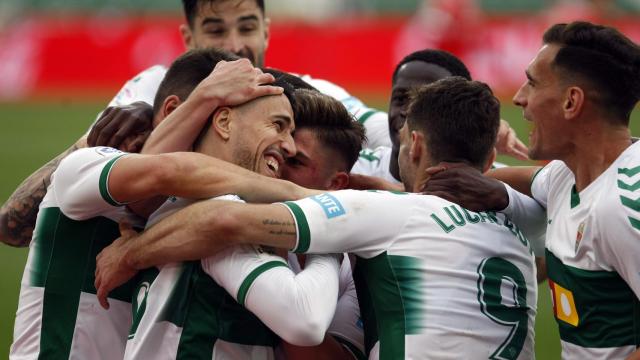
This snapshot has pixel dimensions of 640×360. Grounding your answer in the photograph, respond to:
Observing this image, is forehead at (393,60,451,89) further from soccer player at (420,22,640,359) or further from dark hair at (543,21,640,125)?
dark hair at (543,21,640,125)

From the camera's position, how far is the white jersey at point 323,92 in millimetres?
6680

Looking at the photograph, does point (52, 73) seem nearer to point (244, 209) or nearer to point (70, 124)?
point (70, 124)

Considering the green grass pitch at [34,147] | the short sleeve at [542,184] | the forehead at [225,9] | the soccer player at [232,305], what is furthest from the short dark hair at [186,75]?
the green grass pitch at [34,147]

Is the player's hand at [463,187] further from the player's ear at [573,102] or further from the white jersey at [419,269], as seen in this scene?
the player's ear at [573,102]

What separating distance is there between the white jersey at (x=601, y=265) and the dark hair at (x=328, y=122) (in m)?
1.07

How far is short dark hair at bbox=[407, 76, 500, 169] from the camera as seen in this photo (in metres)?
4.65

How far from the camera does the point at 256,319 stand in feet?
14.5

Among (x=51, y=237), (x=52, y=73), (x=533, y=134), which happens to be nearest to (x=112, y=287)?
(x=51, y=237)

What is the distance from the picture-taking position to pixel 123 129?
498 centimetres

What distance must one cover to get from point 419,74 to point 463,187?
80.2 inches

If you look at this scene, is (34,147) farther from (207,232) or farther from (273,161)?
(207,232)

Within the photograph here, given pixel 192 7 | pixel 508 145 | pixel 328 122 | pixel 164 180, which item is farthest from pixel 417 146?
pixel 192 7

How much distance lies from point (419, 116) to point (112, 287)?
155 centimetres

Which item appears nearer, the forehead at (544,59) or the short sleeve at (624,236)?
the short sleeve at (624,236)
